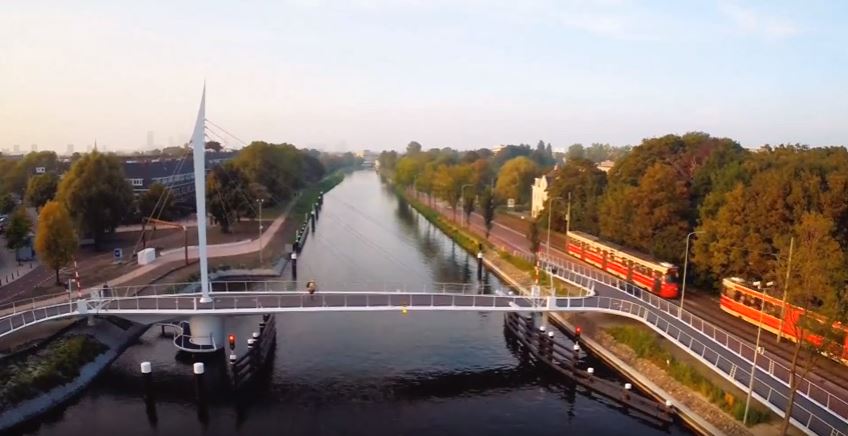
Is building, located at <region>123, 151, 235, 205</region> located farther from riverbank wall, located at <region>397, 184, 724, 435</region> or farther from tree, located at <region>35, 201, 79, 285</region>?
riverbank wall, located at <region>397, 184, 724, 435</region>

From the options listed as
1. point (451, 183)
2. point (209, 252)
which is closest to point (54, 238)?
point (209, 252)

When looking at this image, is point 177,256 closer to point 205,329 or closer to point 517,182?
point 205,329

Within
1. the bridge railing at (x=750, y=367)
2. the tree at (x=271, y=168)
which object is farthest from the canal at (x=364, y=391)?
the tree at (x=271, y=168)

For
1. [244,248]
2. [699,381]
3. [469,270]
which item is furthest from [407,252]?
[699,381]

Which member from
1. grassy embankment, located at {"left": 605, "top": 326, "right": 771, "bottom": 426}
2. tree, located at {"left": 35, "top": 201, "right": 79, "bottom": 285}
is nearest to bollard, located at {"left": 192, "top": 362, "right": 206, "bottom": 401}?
tree, located at {"left": 35, "top": 201, "right": 79, "bottom": 285}

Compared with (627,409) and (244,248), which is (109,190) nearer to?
(244,248)
